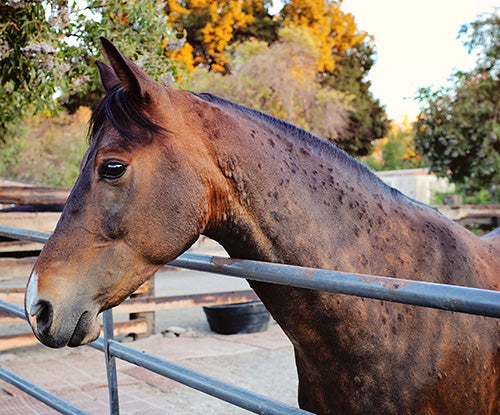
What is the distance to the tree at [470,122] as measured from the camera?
934 cm

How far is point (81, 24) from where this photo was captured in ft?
14.7

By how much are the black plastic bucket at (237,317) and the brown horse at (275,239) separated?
4.00 meters

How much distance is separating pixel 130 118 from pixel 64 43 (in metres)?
3.47

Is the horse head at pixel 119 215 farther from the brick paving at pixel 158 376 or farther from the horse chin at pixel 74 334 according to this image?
the brick paving at pixel 158 376

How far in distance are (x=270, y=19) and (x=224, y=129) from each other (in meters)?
22.6

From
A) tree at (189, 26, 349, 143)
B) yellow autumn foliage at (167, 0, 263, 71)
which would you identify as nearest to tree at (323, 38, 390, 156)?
tree at (189, 26, 349, 143)

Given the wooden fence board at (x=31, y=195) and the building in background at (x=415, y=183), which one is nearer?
the wooden fence board at (x=31, y=195)

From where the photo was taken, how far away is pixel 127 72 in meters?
1.34

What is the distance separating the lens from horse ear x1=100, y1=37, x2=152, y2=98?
1.31 metres

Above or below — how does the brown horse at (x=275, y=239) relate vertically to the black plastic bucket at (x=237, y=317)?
above

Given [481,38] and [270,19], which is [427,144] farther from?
[270,19]

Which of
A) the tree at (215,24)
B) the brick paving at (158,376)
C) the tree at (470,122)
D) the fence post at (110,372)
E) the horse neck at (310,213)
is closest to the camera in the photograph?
the horse neck at (310,213)

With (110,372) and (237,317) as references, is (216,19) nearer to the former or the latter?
(237,317)

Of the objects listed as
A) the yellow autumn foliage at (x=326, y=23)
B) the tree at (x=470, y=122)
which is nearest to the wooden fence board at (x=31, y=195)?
the tree at (x=470, y=122)
